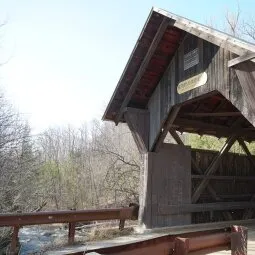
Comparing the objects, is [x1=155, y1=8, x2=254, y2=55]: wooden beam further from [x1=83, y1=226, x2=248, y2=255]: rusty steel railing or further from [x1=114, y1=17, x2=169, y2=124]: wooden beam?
[x1=83, y1=226, x2=248, y2=255]: rusty steel railing

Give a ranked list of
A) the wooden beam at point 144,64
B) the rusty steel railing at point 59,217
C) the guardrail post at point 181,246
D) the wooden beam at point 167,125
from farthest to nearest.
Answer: the wooden beam at point 167,125, the wooden beam at point 144,64, the rusty steel railing at point 59,217, the guardrail post at point 181,246

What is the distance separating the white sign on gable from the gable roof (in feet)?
1.72

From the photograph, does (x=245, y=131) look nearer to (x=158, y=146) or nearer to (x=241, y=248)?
(x=158, y=146)

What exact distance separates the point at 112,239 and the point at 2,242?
8.06 ft

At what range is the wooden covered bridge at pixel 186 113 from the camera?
21.2 feet

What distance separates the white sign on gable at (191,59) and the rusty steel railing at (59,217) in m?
3.48

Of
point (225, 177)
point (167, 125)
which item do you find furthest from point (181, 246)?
point (225, 177)

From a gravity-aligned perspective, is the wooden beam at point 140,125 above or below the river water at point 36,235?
above

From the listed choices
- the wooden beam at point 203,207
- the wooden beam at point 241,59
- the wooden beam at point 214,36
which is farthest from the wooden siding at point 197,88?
the wooden beam at point 203,207

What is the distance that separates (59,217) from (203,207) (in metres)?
4.35

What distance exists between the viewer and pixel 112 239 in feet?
24.3

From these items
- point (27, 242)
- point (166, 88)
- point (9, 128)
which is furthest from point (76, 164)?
point (166, 88)

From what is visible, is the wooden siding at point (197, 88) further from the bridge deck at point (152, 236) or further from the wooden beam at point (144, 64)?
the bridge deck at point (152, 236)

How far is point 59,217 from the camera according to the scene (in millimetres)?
6637
